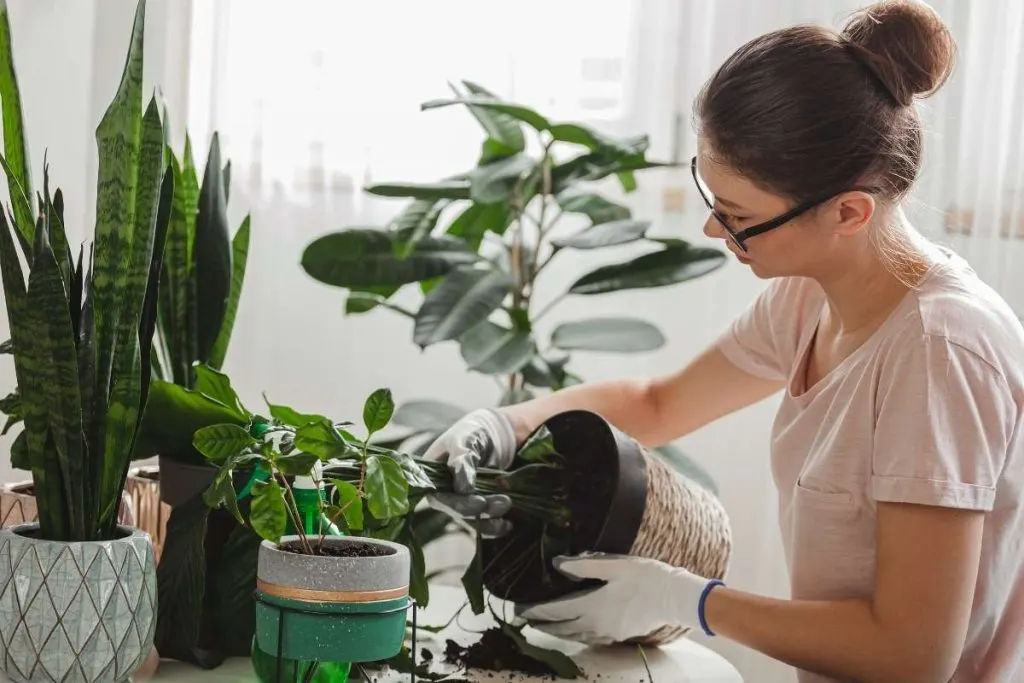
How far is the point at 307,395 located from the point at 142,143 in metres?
1.36

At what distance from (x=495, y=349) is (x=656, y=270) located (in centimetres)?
28

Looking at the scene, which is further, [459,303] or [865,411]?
[459,303]

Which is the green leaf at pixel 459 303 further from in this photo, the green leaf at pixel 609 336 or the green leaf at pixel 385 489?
the green leaf at pixel 385 489

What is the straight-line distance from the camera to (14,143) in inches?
37.0

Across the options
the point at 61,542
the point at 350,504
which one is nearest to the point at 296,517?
the point at 350,504

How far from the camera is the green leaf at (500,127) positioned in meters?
1.84

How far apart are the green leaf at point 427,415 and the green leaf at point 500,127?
0.43 m

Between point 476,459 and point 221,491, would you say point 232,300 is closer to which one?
point 476,459

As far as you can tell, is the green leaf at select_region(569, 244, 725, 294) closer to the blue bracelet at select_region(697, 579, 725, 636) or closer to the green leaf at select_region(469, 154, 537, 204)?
the green leaf at select_region(469, 154, 537, 204)

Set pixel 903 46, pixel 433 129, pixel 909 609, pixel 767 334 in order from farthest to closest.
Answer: pixel 433 129, pixel 767 334, pixel 903 46, pixel 909 609

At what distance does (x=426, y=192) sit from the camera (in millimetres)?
1756

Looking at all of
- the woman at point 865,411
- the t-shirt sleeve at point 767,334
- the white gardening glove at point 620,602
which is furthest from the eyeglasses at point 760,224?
the white gardening glove at point 620,602

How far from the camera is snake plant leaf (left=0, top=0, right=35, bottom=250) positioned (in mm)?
908

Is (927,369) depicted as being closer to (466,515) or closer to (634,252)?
(466,515)
